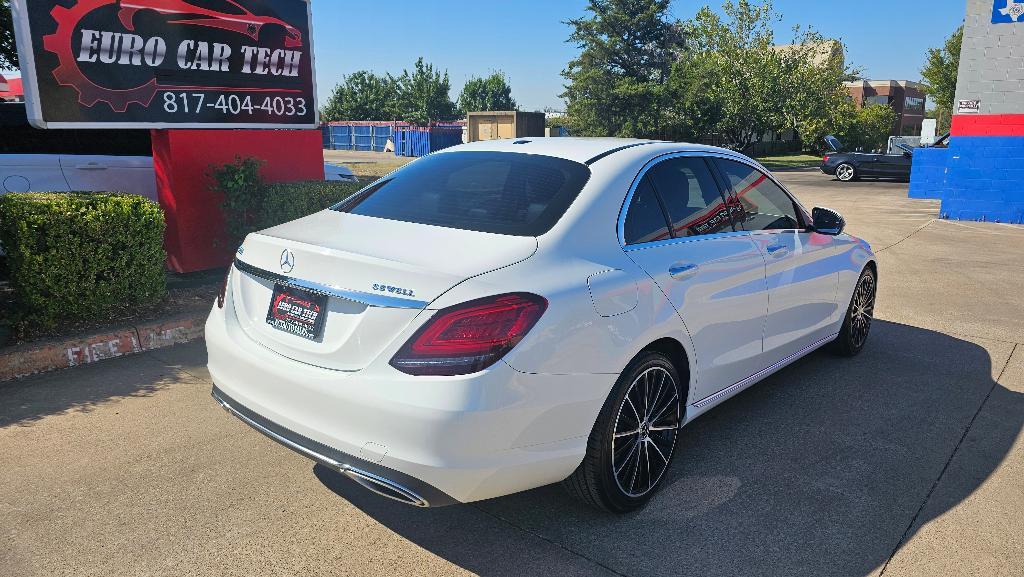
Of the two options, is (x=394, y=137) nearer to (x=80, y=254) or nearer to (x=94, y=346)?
(x=80, y=254)

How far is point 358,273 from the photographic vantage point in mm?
2744

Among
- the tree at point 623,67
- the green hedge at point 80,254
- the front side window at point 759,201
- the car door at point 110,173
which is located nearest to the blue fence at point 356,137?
the tree at point 623,67

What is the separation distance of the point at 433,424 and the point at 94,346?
3765 millimetres

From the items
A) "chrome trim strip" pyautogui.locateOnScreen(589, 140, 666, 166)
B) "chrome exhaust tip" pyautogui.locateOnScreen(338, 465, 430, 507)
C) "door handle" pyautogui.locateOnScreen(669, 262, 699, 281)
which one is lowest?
"chrome exhaust tip" pyautogui.locateOnScreen(338, 465, 430, 507)

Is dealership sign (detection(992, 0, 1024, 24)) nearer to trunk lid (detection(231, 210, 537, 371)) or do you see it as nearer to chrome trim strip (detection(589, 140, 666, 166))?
chrome trim strip (detection(589, 140, 666, 166))

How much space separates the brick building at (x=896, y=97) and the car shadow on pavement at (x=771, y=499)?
66409 mm

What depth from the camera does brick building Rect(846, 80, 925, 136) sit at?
67312 millimetres

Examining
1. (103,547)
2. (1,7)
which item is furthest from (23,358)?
(1,7)

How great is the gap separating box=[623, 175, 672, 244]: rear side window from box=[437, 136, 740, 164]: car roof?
252mm

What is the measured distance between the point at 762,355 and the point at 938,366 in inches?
84.9

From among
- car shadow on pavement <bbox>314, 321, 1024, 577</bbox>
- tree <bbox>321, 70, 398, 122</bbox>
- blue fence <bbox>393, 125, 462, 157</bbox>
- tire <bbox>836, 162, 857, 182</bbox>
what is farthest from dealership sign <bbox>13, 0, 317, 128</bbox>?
tree <bbox>321, 70, 398, 122</bbox>

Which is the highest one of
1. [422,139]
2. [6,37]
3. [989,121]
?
[6,37]

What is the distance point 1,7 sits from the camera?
1452cm

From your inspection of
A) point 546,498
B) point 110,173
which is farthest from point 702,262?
point 110,173
